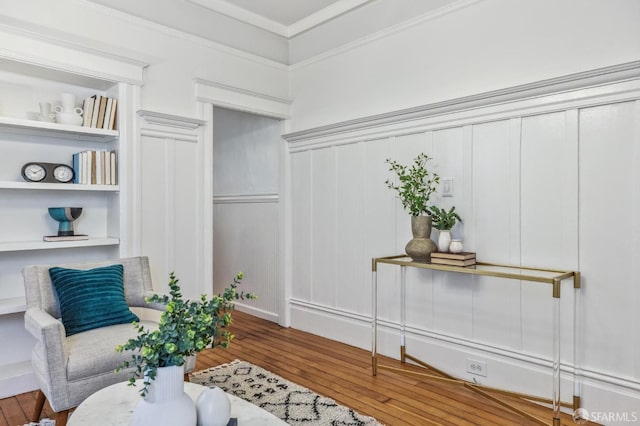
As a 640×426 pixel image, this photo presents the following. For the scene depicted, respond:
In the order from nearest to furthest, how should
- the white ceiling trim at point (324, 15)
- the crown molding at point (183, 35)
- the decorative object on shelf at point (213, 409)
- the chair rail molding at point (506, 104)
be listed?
the decorative object on shelf at point (213, 409) → the chair rail molding at point (506, 104) → the crown molding at point (183, 35) → the white ceiling trim at point (324, 15)

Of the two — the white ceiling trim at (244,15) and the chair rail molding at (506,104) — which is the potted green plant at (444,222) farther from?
the white ceiling trim at (244,15)

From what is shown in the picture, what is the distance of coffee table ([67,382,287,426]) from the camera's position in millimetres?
1463

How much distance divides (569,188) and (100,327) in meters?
2.73

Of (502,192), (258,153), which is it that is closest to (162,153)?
(258,153)

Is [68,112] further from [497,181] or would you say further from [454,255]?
[497,181]

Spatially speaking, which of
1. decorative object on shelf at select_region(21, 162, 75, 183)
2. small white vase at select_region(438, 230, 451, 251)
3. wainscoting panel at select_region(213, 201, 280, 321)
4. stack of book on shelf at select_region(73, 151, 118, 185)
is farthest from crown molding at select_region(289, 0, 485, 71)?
decorative object on shelf at select_region(21, 162, 75, 183)

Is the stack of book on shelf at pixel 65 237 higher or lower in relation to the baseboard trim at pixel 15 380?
higher

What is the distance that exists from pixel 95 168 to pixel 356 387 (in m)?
2.29

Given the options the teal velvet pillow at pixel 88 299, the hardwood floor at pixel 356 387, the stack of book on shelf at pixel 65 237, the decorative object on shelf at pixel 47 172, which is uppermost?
the decorative object on shelf at pixel 47 172

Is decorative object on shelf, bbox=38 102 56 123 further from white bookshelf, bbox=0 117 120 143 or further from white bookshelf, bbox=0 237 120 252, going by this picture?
white bookshelf, bbox=0 237 120 252

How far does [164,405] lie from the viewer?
1.33 m

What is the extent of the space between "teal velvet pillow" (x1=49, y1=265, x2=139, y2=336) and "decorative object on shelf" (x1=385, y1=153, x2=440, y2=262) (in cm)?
180

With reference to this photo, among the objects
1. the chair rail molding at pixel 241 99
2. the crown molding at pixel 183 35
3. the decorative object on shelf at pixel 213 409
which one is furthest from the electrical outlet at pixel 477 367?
the crown molding at pixel 183 35

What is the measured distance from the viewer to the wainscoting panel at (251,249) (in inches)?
169
